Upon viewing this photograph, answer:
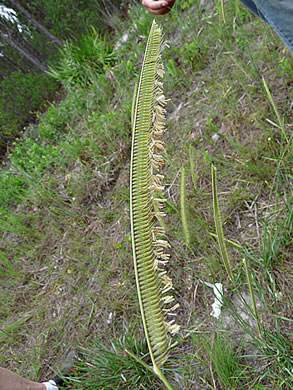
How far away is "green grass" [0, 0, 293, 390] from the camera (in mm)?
1232

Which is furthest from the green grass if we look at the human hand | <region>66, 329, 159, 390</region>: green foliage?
the human hand

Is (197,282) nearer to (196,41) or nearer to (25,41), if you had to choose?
(196,41)

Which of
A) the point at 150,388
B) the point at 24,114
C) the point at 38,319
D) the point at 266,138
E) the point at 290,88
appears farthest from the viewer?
the point at 24,114

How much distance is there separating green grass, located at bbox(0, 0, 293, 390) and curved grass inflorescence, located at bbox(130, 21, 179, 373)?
0.36 m

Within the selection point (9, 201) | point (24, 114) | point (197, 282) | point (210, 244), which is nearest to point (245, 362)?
point (197, 282)

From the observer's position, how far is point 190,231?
1571 millimetres

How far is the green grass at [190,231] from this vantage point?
48.5 inches

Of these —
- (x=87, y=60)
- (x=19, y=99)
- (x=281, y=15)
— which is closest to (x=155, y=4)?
(x=281, y=15)

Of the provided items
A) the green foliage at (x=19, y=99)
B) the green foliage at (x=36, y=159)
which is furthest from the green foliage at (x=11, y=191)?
the green foliage at (x=19, y=99)

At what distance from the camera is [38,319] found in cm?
207

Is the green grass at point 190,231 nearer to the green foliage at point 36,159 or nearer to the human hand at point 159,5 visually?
the green foliage at point 36,159

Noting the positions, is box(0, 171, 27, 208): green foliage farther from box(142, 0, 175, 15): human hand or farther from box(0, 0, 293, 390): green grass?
box(142, 0, 175, 15): human hand

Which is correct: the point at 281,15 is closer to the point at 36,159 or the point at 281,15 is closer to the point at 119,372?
the point at 119,372

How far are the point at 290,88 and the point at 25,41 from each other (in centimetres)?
1020
